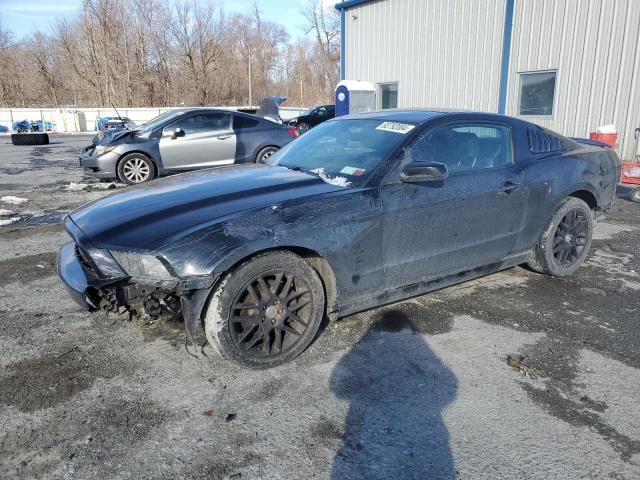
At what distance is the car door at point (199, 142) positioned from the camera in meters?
9.05

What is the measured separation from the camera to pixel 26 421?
2414 mm

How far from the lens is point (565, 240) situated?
432 centimetres

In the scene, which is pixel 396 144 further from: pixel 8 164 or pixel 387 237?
pixel 8 164

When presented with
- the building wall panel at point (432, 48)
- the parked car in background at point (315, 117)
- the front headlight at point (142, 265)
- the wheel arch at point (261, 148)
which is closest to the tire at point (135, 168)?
the wheel arch at point (261, 148)

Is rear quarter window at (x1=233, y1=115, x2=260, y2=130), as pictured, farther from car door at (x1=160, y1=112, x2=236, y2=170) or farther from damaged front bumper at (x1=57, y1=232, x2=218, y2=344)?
damaged front bumper at (x1=57, y1=232, x2=218, y2=344)

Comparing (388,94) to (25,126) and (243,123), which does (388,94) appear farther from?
(25,126)

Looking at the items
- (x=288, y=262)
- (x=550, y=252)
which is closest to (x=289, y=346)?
(x=288, y=262)

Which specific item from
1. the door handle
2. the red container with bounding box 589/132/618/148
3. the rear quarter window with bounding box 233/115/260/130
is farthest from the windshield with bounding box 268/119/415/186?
the red container with bounding box 589/132/618/148

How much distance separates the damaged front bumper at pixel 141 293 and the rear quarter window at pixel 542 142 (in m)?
3.00

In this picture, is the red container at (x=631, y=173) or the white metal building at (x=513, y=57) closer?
the red container at (x=631, y=173)

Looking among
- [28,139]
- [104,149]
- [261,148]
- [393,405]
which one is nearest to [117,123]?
[28,139]

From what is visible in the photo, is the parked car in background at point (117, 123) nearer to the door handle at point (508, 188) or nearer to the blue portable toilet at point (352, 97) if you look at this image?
the blue portable toilet at point (352, 97)

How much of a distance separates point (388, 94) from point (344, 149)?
530 inches

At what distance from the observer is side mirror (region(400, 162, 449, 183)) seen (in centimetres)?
309
